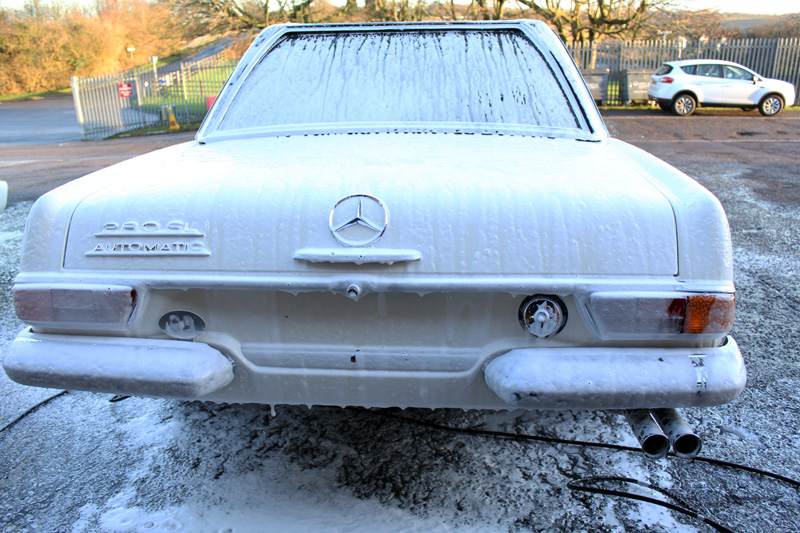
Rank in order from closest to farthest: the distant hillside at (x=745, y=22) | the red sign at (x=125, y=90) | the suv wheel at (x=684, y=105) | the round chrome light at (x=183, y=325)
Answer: the round chrome light at (x=183, y=325) < the suv wheel at (x=684, y=105) < the red sign at (x=125, y=90) < the distant hillside at (x=745, y=22)

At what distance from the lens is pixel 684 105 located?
54.0ft

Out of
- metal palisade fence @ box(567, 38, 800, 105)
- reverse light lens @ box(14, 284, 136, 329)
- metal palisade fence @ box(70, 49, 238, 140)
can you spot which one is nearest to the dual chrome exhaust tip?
reverse light lens @ box(14, 284, 136, 329)

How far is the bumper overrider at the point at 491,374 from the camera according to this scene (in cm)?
155

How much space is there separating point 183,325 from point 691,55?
23.4 metres

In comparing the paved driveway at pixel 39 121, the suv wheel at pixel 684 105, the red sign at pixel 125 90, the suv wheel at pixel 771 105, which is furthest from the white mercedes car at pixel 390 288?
the red sign at pixel 125 90

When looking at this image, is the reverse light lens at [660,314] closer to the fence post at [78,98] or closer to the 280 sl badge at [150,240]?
the 280 sl badge at [150,240]

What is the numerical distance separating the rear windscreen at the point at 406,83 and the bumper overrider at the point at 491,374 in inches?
48.7

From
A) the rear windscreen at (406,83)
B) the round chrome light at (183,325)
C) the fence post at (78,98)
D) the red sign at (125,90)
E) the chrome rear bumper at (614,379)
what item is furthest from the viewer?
the red sign at (125,90)

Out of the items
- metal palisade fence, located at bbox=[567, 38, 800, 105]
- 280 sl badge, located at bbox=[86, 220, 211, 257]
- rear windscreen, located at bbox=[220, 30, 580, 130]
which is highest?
metal palisade fence, located at bbox=[567, 38, 800, 105]

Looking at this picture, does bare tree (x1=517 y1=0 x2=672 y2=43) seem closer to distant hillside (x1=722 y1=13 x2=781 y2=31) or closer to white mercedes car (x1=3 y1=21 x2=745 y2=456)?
distant hillside (x1=722 y1=13 x2=781 y2=31)

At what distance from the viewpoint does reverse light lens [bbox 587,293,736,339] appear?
5.08ft

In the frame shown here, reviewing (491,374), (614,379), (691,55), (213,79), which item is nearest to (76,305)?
→ (491,374)

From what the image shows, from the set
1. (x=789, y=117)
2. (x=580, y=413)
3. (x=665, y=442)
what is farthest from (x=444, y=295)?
(x=789, y=117)

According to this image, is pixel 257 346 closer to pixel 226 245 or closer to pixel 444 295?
pixel 226 245
